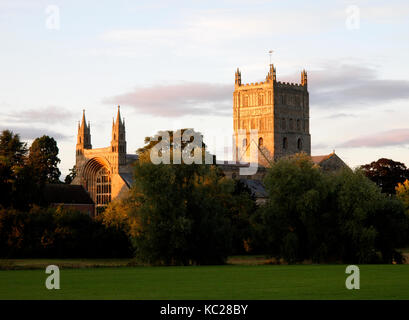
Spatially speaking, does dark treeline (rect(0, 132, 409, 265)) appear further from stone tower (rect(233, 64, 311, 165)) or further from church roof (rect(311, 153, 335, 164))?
stone tower (rect(233, 64, 311, 165))

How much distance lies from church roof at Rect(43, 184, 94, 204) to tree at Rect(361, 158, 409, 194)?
4052 cm

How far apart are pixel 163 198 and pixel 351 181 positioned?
14.4 meters

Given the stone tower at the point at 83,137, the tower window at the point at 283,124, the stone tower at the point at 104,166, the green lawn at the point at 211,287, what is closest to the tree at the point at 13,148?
the green lawn at the point at 211,287

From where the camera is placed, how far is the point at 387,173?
119 meters

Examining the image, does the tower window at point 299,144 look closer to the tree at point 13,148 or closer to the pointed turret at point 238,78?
the pointed turret at point 238,78

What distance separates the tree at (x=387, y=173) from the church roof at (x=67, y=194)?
40519mm

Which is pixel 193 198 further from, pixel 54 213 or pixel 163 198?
pixel 54 213

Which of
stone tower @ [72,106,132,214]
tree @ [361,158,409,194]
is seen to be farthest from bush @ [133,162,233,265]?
tree @ [361,158,409,194]

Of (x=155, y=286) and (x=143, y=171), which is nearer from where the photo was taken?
(x=155, y=286)

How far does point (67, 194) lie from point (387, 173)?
152 feet
